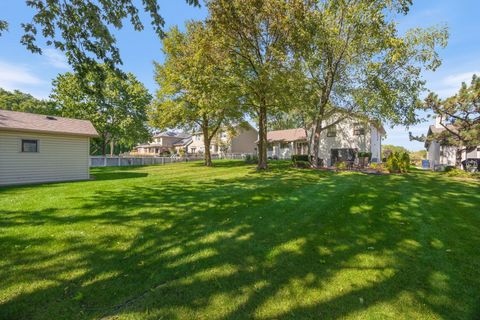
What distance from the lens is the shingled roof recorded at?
11.8m

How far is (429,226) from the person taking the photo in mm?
5688

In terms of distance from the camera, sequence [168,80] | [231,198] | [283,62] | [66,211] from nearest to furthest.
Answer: [66,211]
[231,198]
[283,62]
[168,80]

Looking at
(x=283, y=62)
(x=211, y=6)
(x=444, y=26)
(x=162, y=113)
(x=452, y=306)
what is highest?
(x=211, y=6)

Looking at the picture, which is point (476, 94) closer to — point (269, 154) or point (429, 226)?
point (429, 226)

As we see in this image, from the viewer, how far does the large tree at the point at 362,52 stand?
15.2 m

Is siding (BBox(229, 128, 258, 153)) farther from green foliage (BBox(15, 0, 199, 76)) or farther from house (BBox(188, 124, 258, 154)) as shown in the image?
green foliage (BBox(15, 0, 199, 76))

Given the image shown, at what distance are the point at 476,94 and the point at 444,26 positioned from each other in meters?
5.64

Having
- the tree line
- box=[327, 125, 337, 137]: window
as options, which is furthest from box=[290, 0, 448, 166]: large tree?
box=[327, 125, 337, 137]: window

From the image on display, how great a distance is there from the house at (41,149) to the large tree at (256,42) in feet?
34.4

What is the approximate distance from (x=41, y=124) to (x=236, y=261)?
1474cm

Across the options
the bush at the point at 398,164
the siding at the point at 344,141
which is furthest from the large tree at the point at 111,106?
the bush at the point at 398,164

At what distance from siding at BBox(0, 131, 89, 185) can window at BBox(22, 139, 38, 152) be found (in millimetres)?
165

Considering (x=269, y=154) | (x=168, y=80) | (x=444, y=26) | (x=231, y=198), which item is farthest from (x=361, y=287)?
(x=269, y=154)

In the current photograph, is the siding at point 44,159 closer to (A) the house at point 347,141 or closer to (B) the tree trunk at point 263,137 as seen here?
(B) the tree trunk at point 263,137
